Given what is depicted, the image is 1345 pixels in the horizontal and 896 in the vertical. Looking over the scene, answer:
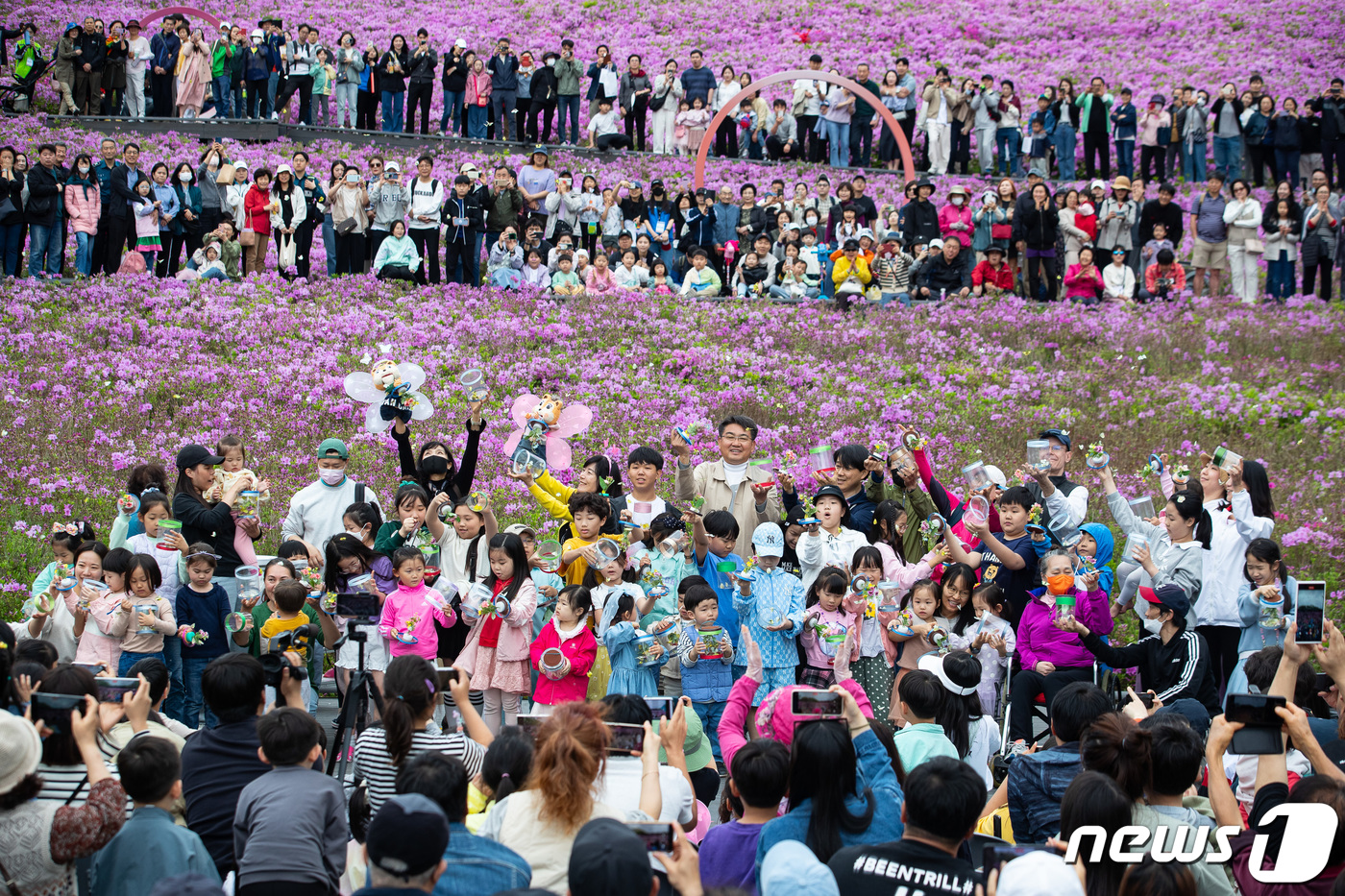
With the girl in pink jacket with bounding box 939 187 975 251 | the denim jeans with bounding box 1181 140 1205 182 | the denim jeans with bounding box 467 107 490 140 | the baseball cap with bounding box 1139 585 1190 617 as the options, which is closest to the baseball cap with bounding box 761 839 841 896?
the baseball cap with bounding box 1139 585 1190 617

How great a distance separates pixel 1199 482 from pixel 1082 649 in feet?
6.42

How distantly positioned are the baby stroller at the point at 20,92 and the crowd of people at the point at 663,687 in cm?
1702

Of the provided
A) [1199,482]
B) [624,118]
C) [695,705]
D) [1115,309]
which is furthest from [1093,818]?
[624,118]

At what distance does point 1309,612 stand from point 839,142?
2135cm

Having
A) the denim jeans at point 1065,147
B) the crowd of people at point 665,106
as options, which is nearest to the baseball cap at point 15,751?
the crowd of people at point 665,106

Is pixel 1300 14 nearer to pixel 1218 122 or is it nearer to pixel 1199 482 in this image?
pixel 1218 122

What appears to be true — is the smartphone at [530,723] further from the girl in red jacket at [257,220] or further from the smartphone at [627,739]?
the girl in red jacket at [257,220]

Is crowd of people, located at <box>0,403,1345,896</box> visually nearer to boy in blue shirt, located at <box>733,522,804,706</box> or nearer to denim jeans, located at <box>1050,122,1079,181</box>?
boy in blue shirt, located at <box>733,522,804,706</box>

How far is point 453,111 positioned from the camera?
82.6 feet

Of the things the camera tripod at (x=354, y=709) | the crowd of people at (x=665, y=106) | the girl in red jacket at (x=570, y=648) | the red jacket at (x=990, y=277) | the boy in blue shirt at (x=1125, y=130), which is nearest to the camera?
the camera tripod at (x=354, y=709)

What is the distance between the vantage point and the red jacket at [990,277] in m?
18.5

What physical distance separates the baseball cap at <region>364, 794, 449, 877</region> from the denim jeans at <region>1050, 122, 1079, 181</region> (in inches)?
952

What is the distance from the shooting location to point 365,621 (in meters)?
6.91

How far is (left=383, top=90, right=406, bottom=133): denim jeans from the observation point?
2436 cm
